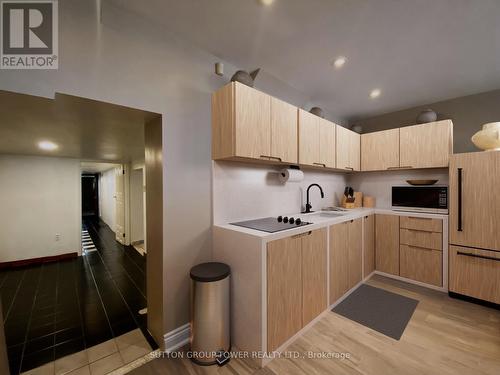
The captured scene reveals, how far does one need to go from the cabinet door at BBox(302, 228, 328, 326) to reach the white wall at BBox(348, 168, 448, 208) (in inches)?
80.8

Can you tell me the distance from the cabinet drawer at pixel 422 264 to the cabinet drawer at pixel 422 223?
27cm

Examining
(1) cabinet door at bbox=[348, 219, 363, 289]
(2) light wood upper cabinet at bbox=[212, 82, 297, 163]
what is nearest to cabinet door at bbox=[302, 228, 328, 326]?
(1) cabinet door at bbox=[348, 219, 363, 289]

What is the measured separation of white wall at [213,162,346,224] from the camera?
6.36ft

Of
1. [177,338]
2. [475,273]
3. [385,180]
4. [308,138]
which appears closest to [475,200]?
[475,273]

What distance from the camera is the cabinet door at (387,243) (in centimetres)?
282

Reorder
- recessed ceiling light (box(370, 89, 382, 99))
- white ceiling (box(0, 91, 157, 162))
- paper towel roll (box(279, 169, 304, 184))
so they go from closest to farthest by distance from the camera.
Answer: white ceiling (box(0, 91, 157, 162))
paper towel roll (box(279, 169, 304, 184))
recessed ceiling light (box(370, 89, 382, 99))

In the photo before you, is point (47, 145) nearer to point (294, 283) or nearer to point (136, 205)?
point (136, 205)

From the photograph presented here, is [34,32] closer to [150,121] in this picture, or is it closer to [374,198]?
[150,121]

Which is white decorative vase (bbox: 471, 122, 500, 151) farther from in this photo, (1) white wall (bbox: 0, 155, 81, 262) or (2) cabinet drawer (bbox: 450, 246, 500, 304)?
(1) white wall (bbox: 0, 155, 81, 262)

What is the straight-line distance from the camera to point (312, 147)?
236cm

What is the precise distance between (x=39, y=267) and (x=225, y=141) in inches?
166

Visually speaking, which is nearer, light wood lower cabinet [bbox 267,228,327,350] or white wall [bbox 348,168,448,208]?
light wood lower cabinet [bbox 267,228,327,350]

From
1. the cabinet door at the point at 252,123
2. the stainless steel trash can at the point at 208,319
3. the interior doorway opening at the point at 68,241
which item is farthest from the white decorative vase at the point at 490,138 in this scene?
the interior doorway opening at the point at 68,241

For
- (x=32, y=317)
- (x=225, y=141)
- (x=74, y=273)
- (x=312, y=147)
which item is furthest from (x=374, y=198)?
(x=74, y=273)
